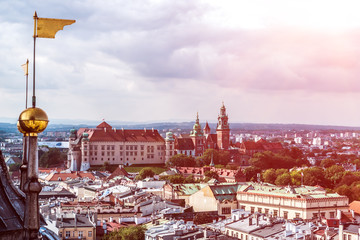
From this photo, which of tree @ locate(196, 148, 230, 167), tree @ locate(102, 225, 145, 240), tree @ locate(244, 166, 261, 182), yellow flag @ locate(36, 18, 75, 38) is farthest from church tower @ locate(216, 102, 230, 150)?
yellow flag @ locate(36, 18, 75, 38)

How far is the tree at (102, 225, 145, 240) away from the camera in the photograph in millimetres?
49994

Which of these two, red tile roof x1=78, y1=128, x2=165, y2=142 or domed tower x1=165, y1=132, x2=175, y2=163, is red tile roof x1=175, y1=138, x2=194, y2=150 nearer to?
red tile roof x1=78, y1=128, x2=165, y2=142

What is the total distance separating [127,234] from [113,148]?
3870 inches

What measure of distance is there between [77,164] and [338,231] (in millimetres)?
99817

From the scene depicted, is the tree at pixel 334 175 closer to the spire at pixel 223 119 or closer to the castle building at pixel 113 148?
the castle building at pixel 113 148

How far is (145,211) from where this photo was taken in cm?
6800

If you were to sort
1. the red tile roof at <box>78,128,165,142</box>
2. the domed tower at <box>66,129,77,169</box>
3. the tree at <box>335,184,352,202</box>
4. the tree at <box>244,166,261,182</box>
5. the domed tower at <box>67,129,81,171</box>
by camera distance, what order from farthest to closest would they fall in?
the red tile roof at <box>78,128,165,142</box> < the domed tower at <box>66,129,77,169</box> < the domed tower at <box>67,129,81,171</box> < the tree at <box>244,166,261,182</box> < the tree at <box>335,184,352,202</box>

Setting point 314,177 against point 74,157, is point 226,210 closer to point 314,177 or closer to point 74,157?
point 314,177

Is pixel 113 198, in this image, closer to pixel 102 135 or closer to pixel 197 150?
pixel 102 135

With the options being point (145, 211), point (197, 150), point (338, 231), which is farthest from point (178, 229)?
point (197, 150)

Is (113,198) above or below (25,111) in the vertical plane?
below

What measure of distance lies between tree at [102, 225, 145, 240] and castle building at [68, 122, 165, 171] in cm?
9014

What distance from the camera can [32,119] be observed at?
6.92 meters

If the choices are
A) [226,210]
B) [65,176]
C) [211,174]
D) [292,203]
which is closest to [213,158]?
[211,174]
